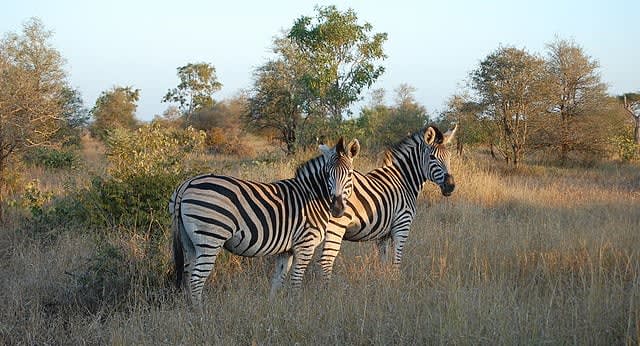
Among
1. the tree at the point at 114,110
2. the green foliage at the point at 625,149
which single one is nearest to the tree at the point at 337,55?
the green foliage at the point at 625,149

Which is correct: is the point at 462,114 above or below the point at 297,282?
above

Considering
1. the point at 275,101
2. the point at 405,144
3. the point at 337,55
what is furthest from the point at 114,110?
the point at 405,144

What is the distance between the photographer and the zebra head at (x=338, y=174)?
5219 mm

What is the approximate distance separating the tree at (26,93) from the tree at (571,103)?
1542 cm

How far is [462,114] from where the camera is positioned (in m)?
20.9

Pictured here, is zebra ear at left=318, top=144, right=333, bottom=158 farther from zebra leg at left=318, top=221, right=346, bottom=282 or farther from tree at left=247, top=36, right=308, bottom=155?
tree at left=247, top=36, right=308, bottom=155

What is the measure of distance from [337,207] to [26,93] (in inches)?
293

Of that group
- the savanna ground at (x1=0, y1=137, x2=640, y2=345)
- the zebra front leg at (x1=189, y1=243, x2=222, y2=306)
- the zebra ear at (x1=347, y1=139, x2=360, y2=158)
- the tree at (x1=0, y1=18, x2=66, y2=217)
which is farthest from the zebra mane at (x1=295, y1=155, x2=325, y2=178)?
the tree at (x1=0, y1=18, x2=66, y2=217)

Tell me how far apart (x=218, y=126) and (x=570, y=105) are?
1875 cm

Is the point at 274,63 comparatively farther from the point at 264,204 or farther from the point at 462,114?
the point at 264,204

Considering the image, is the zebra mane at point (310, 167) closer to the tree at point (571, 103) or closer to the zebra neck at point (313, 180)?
the zebra neck at point (313, 180)

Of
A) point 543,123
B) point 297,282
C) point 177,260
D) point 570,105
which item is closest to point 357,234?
point 297,282

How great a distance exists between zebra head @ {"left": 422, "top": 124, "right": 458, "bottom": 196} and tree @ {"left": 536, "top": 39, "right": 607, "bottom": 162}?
1473 centimetres

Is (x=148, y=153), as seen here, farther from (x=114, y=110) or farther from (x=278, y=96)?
(x=114, y=110)
